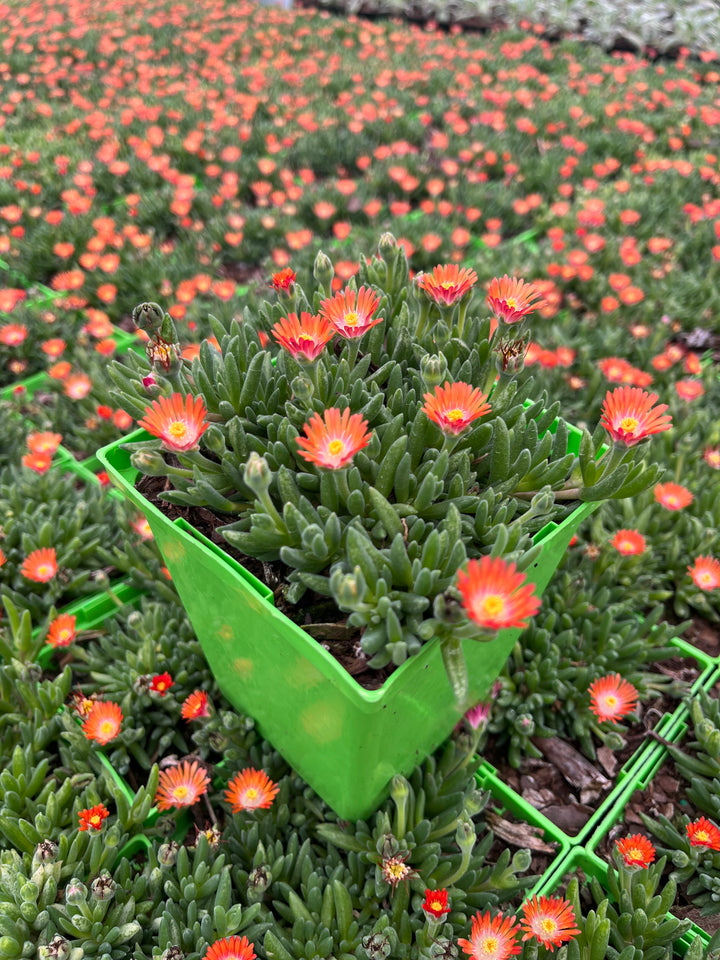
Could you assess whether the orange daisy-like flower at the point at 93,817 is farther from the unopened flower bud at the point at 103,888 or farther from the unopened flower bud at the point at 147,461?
the unopened flower bud at the point at 147,461

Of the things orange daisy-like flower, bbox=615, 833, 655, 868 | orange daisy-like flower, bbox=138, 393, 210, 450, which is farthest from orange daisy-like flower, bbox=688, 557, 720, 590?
orange daisy-like flower, bbox=138, 393, 210, 450

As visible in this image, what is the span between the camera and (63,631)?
4.63ft

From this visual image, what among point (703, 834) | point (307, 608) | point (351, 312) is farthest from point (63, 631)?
point (703, 834)

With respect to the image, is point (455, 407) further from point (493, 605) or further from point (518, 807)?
point (518, 807)

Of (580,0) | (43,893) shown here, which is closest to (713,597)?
(43,893)

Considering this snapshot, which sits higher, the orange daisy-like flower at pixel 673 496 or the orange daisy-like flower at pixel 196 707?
the orange daisy-like flower at pixel 673 496

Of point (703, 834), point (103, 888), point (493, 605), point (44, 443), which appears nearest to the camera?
point (493, 605)

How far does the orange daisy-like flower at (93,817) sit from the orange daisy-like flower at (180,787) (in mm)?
104

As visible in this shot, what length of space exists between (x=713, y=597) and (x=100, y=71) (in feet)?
17.7

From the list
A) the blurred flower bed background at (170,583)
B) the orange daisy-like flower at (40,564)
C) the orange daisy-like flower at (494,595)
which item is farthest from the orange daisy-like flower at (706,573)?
the orange daisy-like flower at (40,564)

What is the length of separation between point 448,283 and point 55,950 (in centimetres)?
128

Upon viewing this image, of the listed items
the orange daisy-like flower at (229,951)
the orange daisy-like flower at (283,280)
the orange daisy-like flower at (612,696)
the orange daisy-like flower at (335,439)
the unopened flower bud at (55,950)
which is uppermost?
the orange daisy-like flower at (283,280)

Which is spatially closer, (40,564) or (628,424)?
(628,424)

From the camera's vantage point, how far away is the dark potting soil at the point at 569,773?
137cm
